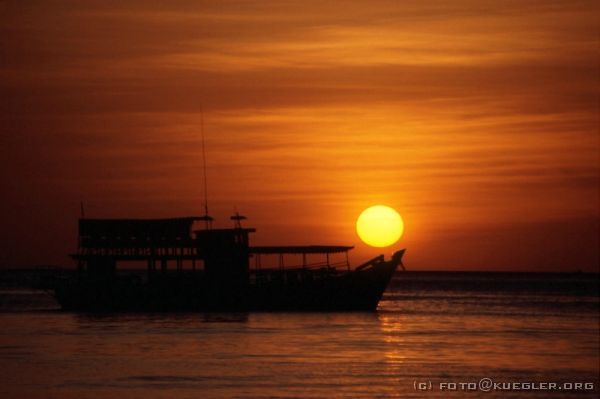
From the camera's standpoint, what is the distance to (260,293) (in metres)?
78.6

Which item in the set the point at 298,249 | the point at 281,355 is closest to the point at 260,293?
the point at 298,249

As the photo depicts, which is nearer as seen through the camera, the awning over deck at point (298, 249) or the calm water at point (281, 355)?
the calm water at point (281, 355)

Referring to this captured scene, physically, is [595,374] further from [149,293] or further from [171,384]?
[149,293]

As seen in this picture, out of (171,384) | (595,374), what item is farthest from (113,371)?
(595,374)

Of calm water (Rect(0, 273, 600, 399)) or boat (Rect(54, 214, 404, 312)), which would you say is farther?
boat (Rect(54, 214, 404, 312))

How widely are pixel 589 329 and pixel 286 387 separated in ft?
120

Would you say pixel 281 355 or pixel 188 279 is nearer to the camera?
pixel 281 355

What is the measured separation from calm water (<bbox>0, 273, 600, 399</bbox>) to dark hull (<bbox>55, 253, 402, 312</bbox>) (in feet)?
6.37

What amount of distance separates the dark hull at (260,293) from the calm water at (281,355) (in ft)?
6.37

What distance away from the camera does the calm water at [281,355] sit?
127 ft

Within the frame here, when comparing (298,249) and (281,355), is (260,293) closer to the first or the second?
(298,249)

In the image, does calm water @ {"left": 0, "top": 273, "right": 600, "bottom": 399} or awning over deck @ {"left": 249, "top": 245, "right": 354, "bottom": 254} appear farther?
awning over deck @ {"left": 249, "top": 245, "right": 354, "bottom": 254}

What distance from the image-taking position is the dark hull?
3086 inches

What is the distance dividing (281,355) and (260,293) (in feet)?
95.4
